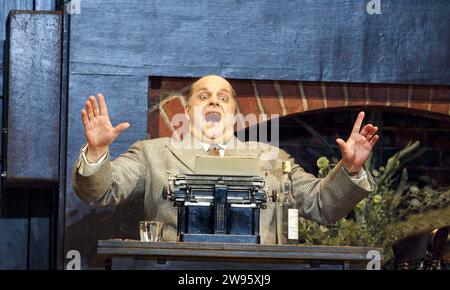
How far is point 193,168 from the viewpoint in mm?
4172

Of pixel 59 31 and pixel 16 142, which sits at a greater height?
pixel 59 31

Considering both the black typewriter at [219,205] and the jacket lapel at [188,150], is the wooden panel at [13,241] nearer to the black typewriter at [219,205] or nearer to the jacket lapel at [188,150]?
the jacket lapel at [188,150]

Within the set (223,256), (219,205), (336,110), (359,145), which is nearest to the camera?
(223,256)

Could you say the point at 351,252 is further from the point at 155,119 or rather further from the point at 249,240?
the point at 155,119

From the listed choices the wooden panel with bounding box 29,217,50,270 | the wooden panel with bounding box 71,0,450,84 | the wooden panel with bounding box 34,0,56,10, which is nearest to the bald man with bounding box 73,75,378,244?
the wooden panel with bounding box 71,0,450,84

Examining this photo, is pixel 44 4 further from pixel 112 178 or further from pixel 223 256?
pixel 223 256

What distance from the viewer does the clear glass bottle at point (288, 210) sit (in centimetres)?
375

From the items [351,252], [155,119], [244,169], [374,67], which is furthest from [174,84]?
[351,252]

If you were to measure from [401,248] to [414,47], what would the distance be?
850mm

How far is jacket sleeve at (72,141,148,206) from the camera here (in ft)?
12.5

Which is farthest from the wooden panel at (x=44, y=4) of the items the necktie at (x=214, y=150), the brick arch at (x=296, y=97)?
the necktie at (x=214, y=150)

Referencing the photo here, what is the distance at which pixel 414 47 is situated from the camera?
484 centimetres

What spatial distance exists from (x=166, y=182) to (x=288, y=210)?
21.8 inches

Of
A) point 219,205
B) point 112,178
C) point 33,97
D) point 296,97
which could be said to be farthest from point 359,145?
point 33,97
